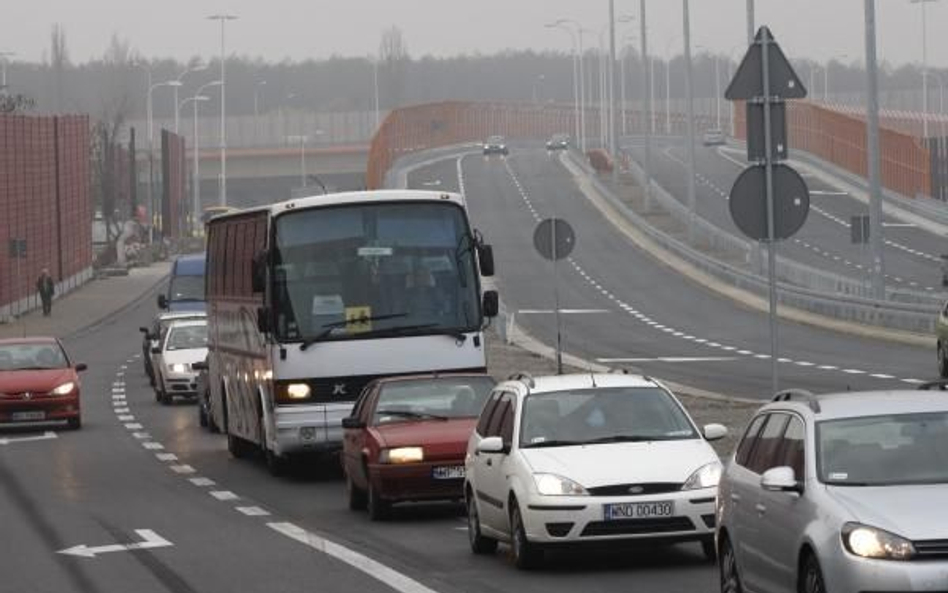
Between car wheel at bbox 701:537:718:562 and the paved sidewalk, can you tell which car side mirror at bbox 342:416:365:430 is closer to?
car wheel at bbox 701:537:718:562

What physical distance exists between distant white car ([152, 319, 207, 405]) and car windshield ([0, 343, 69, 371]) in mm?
6101

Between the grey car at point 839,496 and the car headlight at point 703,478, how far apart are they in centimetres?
283

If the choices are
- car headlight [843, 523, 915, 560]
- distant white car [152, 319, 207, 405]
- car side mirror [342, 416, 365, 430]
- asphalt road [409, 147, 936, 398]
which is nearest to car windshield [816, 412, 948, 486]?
car headlight [843, 523, 915, 560]

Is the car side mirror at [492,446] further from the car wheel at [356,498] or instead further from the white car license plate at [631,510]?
the car wheel at [356,498]

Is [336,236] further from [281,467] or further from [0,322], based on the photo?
[0,322]

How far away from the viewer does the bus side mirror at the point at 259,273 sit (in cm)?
2755

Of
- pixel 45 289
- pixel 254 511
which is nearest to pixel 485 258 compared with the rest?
pixel 254 511

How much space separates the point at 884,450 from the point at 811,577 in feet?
3.12

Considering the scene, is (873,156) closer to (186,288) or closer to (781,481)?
(186,288)

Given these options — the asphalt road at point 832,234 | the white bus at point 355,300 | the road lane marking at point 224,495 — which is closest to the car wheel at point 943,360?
the white bus at point 355,300

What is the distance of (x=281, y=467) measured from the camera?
28.9 meters

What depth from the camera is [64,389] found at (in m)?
38.5

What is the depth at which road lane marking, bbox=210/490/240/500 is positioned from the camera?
25572 millimetres

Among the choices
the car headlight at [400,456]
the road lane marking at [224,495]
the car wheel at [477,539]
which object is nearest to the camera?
the car wheel at [477,539]
